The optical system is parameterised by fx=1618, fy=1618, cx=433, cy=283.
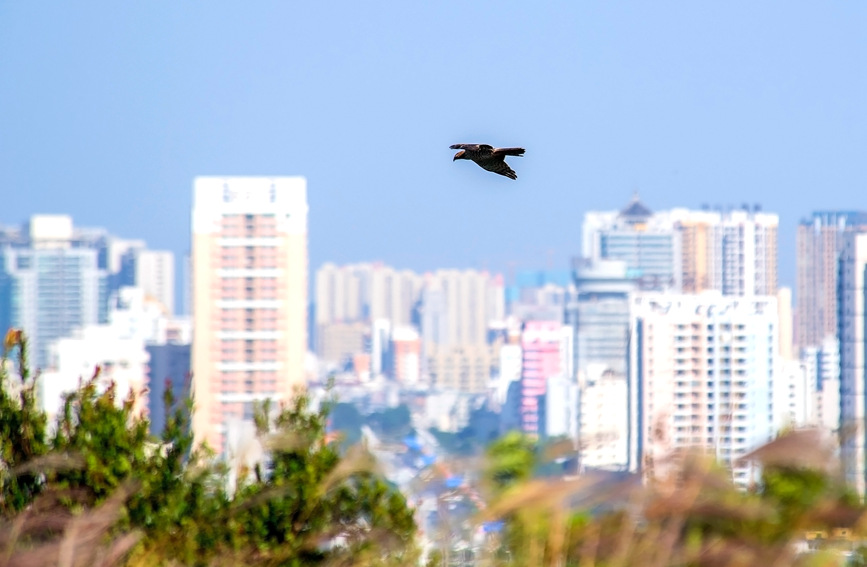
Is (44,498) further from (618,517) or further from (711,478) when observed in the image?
(711,478)

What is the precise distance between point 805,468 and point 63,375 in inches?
2359

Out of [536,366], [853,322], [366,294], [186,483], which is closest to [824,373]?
[536,366]

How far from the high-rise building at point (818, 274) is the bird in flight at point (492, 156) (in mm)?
99650

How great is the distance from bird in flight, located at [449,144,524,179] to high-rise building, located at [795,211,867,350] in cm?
9965

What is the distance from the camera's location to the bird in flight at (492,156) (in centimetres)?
439

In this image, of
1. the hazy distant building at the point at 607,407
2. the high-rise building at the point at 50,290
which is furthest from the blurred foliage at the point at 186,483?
the high-rise building at the point at 50,290

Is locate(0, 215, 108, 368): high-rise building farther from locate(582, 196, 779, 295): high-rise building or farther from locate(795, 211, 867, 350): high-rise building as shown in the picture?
locate(795, 211, 867, 350): high-rise building

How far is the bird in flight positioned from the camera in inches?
173

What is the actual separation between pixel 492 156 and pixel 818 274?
105 meters

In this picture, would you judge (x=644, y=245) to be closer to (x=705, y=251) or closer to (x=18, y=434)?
(x=705, y=251)

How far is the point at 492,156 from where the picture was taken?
441 cm

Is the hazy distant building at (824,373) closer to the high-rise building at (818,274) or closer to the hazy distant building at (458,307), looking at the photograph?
the high-rise building at (818,274)

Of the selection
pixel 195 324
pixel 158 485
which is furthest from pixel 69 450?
pixel 195 324

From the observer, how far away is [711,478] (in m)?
4.57
